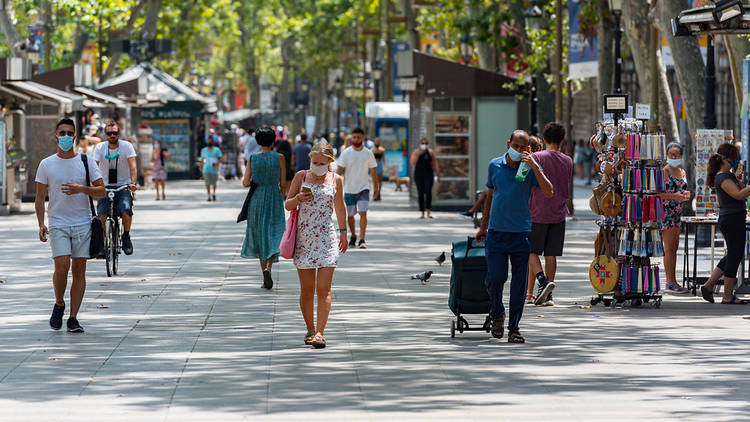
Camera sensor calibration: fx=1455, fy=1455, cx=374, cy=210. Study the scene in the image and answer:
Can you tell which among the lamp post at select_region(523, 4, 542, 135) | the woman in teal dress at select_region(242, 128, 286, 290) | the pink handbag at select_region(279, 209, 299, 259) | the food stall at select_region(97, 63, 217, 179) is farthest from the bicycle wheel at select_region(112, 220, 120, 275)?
the food stall at select_region(97, 63, 217, 179)

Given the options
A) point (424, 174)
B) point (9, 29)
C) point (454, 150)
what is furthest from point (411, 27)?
point (424, 174)

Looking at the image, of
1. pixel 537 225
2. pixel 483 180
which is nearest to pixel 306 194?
pixel 537 225

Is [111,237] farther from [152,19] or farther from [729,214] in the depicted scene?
[152,19]

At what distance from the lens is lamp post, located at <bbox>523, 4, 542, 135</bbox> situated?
3062 centimetres

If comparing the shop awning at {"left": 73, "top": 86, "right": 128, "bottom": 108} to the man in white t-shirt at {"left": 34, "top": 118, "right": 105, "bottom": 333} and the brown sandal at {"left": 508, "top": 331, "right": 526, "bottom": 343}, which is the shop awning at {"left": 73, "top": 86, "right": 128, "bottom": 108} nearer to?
the man in white t-shirt at {"left": 34, "top": 118, "right": 105, "bottom": 333}

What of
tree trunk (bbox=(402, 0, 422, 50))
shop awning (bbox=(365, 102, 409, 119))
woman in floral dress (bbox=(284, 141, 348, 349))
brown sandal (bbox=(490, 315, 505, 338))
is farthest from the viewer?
tree trunk (bbox=(402, 0, 422, 50))

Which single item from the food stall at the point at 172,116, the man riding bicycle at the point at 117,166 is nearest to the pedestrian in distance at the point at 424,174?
the man riding bicycle at the point at 117,166

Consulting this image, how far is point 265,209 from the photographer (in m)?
15.1

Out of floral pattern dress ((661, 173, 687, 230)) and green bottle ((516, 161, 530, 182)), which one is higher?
green bottle ((516, 161, 530, 182))

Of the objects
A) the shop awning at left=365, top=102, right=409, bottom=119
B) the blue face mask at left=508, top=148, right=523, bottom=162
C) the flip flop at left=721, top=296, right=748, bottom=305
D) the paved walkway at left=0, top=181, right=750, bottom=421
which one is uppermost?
the shop awning at left=365, top=102, right=409, bottom=119

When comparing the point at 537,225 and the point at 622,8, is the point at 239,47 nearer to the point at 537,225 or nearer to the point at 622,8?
the point at 622,8

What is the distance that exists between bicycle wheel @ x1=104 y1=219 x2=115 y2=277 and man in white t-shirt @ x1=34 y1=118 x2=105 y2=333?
4.27 meters

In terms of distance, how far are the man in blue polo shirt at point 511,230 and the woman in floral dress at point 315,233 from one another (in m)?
1.17

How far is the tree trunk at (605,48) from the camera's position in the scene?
28386mm
